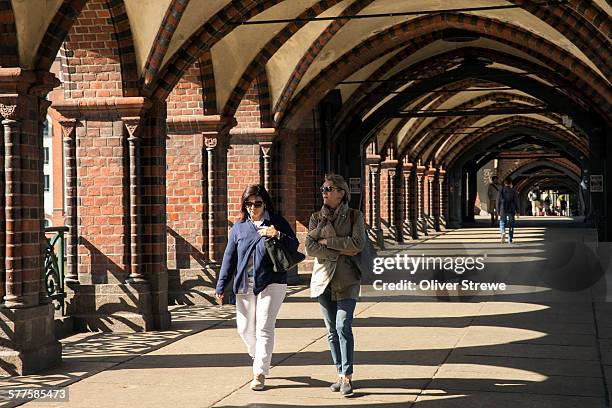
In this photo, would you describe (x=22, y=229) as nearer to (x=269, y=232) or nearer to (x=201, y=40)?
(x=269, y=232)

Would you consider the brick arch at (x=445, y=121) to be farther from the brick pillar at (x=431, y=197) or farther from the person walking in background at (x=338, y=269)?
the person walking in background at (x=338, y=269)

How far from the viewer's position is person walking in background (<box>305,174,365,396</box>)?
20.7 ft

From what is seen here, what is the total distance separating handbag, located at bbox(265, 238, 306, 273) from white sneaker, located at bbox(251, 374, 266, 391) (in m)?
0.74

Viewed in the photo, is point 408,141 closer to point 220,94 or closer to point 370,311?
point 220,94

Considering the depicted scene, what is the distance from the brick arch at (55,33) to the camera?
8.04m

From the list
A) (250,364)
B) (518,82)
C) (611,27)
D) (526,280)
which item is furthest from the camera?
(518,82)

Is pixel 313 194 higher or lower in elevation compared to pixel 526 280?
higher

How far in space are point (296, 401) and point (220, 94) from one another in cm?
782

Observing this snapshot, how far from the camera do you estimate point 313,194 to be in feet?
58.2

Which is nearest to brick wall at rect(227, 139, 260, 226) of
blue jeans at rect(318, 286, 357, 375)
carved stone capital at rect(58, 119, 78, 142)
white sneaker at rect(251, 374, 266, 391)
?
carved stone capital at rect(58, 119, 78, 142)

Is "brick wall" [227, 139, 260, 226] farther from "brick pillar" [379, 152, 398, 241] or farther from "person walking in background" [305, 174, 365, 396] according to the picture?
"brick pillar" [379, 152, 398, 241]

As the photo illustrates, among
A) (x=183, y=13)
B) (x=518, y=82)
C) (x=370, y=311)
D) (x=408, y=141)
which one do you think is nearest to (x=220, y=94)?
(x=183, y=13)

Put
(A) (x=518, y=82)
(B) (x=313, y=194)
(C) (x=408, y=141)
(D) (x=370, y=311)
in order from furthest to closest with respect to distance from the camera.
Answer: (C) (x=408, y=141) < (A) (x=518, y=82) < (B) (x=313, y=194) < (D) (x=370, y=311)
